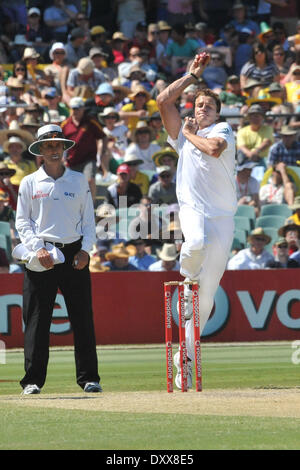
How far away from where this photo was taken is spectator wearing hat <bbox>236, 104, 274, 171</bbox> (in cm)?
1978

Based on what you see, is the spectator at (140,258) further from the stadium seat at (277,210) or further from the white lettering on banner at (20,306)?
the stadium seat at (277,210)

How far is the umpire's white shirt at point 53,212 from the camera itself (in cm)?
977

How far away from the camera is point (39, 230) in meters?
9.80

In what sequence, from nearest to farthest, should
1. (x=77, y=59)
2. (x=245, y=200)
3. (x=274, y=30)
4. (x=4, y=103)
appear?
(x=245, y=200) < (x=4, y=103) < (x=77, y=59) < (x=274, y=30)

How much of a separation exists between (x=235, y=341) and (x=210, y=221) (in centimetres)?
725

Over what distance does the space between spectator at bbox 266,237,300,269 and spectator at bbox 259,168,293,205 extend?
169 cm

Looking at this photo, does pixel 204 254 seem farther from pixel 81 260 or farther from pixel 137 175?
pixel 137 175

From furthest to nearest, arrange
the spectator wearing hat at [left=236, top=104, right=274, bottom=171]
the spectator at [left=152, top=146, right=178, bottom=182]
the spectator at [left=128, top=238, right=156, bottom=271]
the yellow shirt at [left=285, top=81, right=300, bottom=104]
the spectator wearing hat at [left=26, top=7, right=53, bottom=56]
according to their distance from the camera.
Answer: the spectator wearing hat at [left=26, top=7, right=53, bottom=56] < the yellow shirt at [left=285, top=81, right=300, bottom=104] < the spectator wearing hat at [left=236, top=104, right=274, bottom=171] < the spectator at [left=152, top=146, right=178, bottom=182] < the spectator at [left=128, top=238, right=156, bottom=271]

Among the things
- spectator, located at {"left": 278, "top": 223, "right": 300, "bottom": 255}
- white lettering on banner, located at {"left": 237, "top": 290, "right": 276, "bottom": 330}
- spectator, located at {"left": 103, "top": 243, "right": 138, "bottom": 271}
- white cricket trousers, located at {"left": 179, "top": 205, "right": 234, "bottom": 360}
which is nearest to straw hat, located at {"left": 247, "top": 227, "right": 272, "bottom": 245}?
spectator, located at {"left": 278, "top": 223, "right": 300, "bottom": 255}

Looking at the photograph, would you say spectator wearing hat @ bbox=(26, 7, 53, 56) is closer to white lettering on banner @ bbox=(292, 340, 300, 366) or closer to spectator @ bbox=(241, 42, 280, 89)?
spectator @ bbox=(241, 42, 280, 89)

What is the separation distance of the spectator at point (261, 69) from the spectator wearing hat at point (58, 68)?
11.1ft

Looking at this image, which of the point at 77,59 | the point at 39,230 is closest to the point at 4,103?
the point at 77,59

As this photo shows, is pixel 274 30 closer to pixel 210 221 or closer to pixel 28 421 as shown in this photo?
pixel 210 221

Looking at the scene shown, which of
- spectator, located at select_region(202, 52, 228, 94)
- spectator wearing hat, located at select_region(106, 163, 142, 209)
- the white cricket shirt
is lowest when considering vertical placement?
spectator wearing hat, located at select_region(106, 163, 142, 209)
